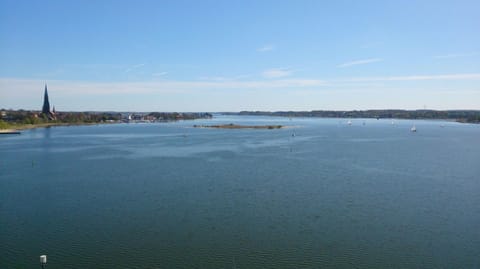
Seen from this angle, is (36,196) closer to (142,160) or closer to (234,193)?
(234,193)

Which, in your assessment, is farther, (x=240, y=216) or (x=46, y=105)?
Answer: (x=46, y=105)

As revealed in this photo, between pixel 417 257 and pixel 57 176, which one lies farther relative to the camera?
pixel 57 176

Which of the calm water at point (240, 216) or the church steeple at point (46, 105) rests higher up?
the church steeple at point (46, 105)

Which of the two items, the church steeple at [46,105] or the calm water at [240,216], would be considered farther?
the church steeple at [46,105]

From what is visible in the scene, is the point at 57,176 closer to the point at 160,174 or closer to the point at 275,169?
the point at 160,174

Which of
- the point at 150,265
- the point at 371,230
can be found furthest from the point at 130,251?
the point at 371,230

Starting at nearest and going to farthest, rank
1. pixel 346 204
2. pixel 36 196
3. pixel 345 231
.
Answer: pixel 345 231
pixel 346 204
pixel 36 196

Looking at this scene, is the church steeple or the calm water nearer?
the calm water

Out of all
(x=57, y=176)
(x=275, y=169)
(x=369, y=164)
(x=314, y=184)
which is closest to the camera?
(x=314, y=184)

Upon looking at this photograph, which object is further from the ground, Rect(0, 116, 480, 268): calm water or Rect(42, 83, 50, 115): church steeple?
Rect(42, 83, 50, 115): church steeple

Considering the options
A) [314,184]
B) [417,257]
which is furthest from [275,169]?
[417,257]
